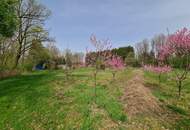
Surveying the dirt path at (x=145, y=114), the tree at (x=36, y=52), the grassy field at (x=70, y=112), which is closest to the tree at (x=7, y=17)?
the grassy field at (x=70, y=112)

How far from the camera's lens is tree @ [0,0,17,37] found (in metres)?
16.3

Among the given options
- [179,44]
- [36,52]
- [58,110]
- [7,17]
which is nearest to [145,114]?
[58,110]

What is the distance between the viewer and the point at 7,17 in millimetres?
16734

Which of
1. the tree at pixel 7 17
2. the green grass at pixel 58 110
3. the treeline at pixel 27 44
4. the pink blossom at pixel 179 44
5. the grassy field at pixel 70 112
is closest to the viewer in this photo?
the grassy field at pixel 70 112

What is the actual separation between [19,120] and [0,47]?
1082 inches

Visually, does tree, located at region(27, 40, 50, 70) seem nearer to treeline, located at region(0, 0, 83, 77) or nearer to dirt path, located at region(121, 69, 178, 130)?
treeline, located at region(0, 0, 83, 77)

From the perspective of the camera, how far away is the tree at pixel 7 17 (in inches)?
640

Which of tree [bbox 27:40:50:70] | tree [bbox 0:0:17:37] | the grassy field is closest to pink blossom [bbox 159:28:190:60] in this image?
the grassy field

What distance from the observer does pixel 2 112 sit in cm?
1062

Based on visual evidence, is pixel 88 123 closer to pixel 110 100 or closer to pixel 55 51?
pixel 110 100

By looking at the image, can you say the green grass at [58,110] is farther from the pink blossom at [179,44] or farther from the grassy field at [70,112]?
the pink blossom at [179,44]

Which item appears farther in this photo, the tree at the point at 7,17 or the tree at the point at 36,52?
the tree at the point at 36,52

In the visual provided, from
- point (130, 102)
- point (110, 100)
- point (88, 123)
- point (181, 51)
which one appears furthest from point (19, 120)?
point (181, 51)

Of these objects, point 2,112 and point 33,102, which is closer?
point 2,112
